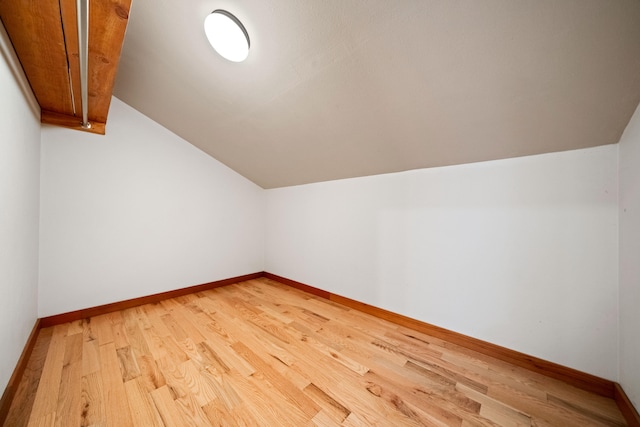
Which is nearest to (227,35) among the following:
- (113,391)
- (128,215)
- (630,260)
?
(128,215)

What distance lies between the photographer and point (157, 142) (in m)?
2.24

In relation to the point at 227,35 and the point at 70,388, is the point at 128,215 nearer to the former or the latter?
the point at 70,388

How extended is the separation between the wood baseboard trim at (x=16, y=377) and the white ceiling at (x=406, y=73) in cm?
195

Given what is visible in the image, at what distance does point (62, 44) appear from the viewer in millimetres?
961

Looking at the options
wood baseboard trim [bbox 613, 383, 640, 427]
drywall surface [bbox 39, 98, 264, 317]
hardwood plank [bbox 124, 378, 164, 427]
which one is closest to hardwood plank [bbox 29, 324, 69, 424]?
hardwood plank [bbox 124, 378, 164, 427]

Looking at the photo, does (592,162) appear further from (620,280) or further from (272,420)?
(272,420)

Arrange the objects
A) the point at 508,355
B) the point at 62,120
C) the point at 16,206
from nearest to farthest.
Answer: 1. the point at 16,206
2. the point at 508,355
3. the point at 62,120

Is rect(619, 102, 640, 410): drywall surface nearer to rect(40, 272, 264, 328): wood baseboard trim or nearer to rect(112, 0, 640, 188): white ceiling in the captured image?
rect(112, 0, 640, 188): white ceiling

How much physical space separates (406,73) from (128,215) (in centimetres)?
262

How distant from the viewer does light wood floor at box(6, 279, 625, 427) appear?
3.20ft

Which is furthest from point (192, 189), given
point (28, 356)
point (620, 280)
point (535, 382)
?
point (620, 280)

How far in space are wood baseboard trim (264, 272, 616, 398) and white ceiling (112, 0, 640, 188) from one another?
48.9 inches

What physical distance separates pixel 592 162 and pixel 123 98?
11.6ft

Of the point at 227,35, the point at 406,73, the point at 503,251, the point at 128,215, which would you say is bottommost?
the point at 503,251
